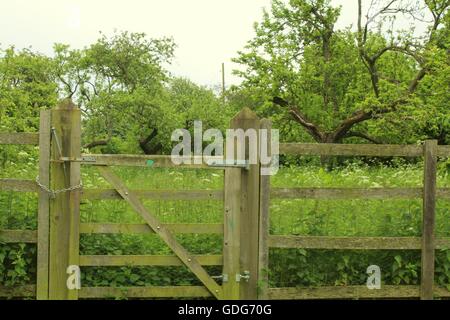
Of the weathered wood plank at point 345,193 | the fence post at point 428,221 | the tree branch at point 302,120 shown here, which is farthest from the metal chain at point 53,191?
the tree branch at point 302,120

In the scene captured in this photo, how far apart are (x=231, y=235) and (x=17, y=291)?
218 centimetres

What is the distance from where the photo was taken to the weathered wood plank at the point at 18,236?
534 cm

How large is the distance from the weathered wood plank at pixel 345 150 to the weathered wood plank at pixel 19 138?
97.6 inches

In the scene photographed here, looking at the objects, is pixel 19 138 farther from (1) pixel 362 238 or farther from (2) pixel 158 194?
(1) pixel 362 238

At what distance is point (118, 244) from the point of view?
5.68 metres

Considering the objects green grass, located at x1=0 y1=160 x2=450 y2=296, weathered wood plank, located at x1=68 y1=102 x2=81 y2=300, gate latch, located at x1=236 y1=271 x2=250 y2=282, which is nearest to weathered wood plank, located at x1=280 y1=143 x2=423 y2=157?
green grass, located at x1=0 y1=160 x2=450 y2=296

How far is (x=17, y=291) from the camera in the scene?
5367mm

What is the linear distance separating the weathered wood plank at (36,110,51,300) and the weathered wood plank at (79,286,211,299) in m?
0.39

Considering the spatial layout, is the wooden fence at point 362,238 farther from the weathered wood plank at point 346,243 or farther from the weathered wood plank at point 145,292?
the weathered wood plank at point 145,292

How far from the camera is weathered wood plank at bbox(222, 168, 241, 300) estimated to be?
5.51 m

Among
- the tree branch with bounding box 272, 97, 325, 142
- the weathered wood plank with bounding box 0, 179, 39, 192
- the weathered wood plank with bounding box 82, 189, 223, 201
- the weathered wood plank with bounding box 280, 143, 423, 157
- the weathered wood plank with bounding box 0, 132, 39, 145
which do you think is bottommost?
the weathered wood plank with bounding box 82, 189, 223, 201

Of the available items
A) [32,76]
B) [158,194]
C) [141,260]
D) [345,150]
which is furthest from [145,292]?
[32,76]

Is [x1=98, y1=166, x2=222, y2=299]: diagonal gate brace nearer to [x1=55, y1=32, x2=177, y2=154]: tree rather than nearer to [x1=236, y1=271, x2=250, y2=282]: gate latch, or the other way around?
[x1=236, y1=271, x2=250, y2=282]: gate latch

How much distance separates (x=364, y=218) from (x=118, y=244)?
8.94ft
